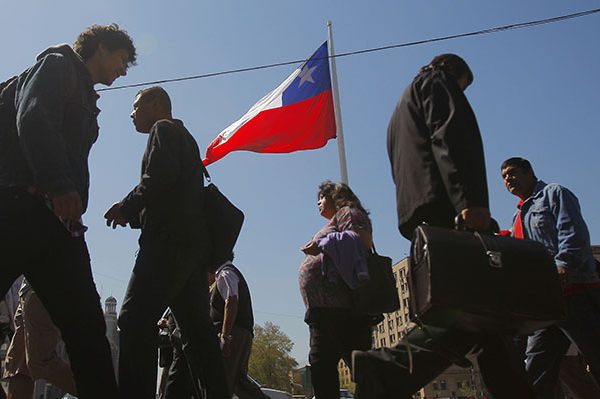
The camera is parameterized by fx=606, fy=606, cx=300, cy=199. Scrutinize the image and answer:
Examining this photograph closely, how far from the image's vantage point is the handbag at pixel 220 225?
382 centimetres

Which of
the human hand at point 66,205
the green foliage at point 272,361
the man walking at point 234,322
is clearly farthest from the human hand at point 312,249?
the green foliage at point 272,361

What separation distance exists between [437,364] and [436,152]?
96 cm

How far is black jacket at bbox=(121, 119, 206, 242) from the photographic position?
3.52m

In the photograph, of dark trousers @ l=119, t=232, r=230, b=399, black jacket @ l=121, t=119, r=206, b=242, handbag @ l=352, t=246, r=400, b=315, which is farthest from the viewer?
handbag @ l=352, t=246, r=400, b=315

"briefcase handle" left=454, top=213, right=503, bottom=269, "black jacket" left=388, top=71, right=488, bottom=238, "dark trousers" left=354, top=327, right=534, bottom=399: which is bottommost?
"dark trousers" left=354, top=327, right=534, bottom=399

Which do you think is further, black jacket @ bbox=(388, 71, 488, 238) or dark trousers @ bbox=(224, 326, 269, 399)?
dark trousers @ bbox=(224, 326, 269, 399)

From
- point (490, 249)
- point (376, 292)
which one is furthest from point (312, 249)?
point (490, 249)

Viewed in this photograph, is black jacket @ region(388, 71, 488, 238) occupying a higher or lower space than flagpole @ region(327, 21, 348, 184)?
lower

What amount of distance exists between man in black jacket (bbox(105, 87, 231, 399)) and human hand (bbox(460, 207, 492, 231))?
1652 millimetres

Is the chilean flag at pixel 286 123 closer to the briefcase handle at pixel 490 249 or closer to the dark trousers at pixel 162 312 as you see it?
the dark trousers at pixel 162 312

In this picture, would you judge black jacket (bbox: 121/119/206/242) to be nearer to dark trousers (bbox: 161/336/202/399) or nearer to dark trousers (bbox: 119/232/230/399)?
dark trousers (bbox: 119/232/230/399)

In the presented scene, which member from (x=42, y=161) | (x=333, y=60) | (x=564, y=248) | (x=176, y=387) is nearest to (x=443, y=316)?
(x=42, y=161)

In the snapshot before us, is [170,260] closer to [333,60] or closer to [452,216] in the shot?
[452,216]

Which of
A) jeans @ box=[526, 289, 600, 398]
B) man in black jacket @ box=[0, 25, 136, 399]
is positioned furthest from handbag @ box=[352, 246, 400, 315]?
man in black jacket @ box=[0, 25, 136, 399]
